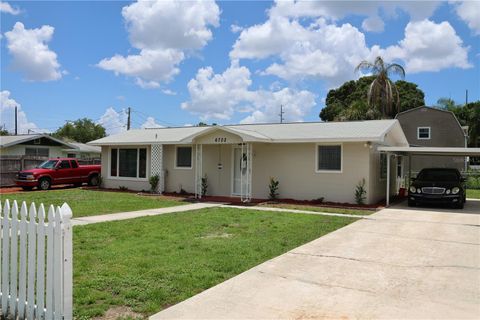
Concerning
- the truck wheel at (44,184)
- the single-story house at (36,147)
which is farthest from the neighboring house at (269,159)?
the single-story house at (36,147)

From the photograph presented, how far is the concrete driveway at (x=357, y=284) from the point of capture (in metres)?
Answer: 4.65

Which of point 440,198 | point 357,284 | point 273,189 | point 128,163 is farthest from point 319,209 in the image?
point 128,163

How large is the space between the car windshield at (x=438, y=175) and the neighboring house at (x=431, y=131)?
21.9 meters

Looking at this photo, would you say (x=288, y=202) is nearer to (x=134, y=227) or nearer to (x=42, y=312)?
(x=134, y=227)

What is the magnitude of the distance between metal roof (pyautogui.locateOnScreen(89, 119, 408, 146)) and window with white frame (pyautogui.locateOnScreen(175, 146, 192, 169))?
2.21 feet

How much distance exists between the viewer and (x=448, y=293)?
17.6 feet

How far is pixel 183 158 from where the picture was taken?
20094mm

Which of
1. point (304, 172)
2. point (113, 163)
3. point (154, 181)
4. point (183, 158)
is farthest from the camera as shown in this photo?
point (113, 163)

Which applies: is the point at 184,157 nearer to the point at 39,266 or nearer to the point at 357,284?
the point at 357,284

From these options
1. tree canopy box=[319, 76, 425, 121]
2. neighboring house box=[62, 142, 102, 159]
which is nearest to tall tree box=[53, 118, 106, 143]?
neighboring house box=[62, 142, 102, 159]

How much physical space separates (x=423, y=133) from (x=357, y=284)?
36.0 m

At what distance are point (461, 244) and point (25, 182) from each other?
19.9 metres

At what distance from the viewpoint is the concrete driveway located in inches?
183

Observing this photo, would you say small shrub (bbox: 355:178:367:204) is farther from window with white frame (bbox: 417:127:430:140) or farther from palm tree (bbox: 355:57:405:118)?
window with white frame (bbox: 417:127:430:140)
